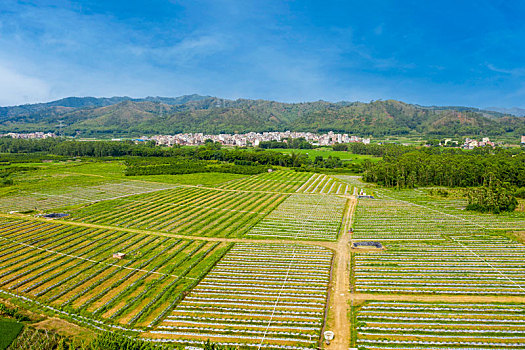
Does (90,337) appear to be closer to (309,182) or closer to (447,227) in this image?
(447,227)

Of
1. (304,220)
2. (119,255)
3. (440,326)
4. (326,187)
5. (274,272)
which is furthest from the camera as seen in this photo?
(326,187)

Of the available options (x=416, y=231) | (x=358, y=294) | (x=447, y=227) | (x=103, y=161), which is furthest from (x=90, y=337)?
(x=103, y=161)

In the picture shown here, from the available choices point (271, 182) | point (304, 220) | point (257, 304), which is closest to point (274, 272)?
point (257, 304)

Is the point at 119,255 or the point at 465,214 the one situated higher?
the point at 465,214

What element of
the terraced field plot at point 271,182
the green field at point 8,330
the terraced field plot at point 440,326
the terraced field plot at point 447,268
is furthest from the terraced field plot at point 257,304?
the terraced field plot at point 271,182

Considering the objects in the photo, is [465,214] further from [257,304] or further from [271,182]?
[271,182]

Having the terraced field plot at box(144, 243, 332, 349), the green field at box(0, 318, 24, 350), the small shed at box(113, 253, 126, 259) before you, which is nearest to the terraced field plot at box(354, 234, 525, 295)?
the terraced field plot at box(144, 243, 332, 349)

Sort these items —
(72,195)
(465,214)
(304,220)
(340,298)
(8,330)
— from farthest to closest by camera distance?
1. (72,195)
2. (465,214)
3. (304,220)
4. (340,298)
5. (8,330)
